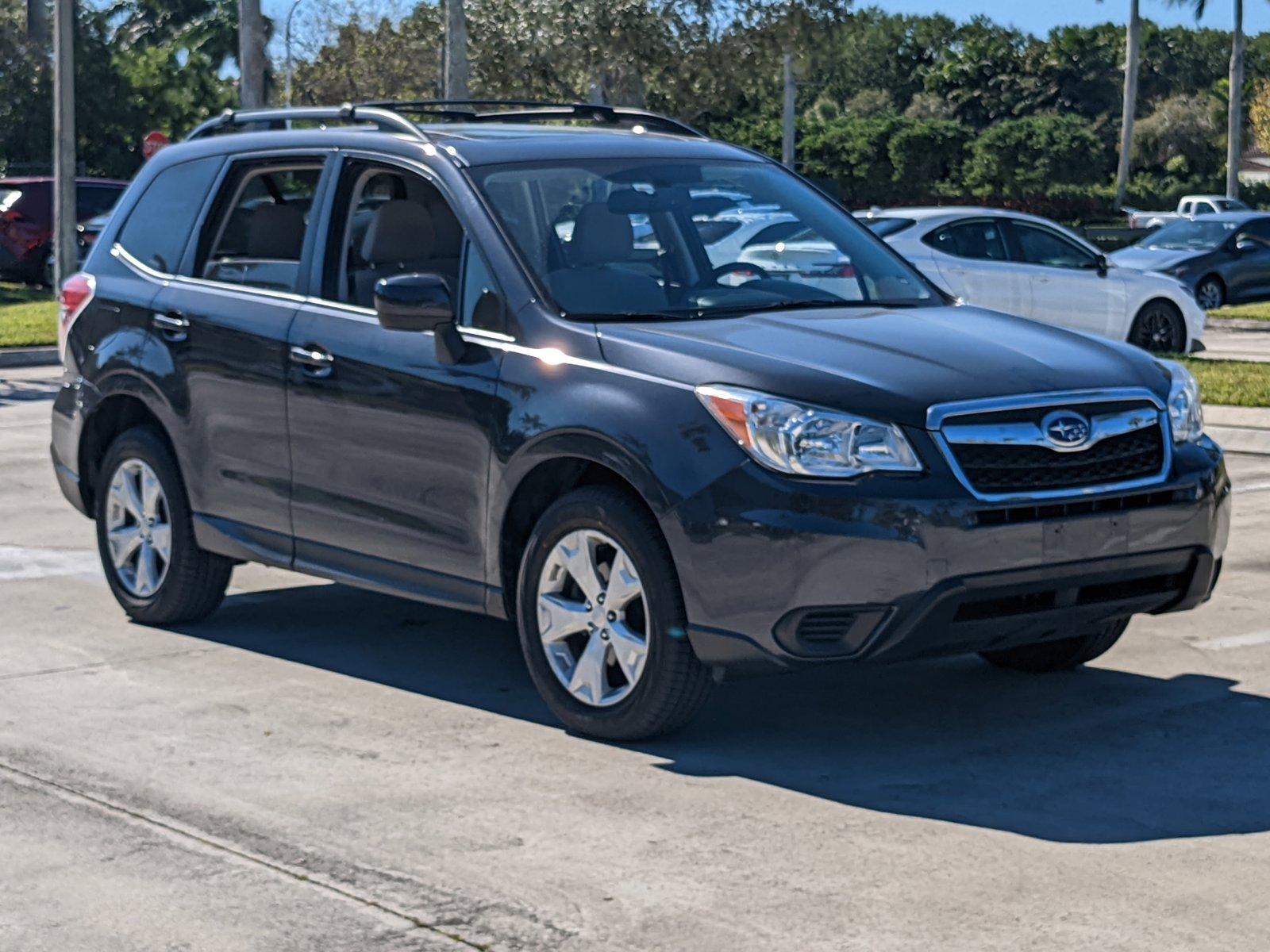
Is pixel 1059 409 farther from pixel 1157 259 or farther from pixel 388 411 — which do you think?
pixel 1157 259

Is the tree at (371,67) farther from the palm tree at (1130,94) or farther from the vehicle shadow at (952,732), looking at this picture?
the vehicle shadow at (952,732)

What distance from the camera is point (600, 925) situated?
4688 millimetres

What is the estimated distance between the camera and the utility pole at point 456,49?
3556 centimetres

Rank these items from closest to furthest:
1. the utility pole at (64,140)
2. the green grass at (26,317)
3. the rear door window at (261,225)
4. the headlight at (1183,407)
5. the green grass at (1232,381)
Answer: the headlight at (1183,407) → the rear door window at (261,225) → the green grass at (1232,381) → the green grass at (26,317) → the utility pole at (64,140)

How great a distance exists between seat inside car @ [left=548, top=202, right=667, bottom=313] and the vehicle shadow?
1301 mm

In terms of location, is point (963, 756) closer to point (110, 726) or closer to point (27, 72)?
point (110, 726)

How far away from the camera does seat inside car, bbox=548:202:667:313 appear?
6.60 m

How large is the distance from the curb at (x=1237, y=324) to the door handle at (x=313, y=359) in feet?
69.6

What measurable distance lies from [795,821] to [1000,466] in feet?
3.78

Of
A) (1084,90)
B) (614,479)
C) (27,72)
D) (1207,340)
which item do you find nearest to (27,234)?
(1207,340)

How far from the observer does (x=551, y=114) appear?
25.6 feet

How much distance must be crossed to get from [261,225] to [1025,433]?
3151mm

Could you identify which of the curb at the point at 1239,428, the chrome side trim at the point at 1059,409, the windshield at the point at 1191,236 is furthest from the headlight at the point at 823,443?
the windshield at the point at 1191,236

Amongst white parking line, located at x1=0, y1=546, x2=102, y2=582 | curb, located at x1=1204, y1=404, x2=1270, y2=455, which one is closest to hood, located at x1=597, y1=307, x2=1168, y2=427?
white parking line, located at x1=0, y1=546, x2=102, y2=582
